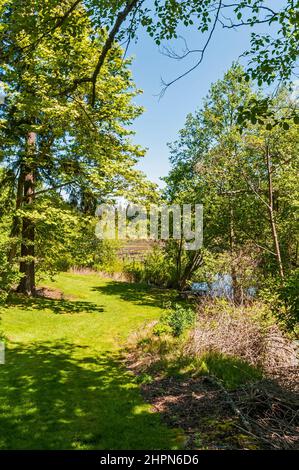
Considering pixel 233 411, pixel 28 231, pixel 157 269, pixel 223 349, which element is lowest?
pixel 233 411

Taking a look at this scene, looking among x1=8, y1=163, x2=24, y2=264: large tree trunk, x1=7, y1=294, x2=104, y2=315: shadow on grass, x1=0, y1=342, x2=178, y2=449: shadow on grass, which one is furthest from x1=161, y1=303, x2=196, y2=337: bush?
x1=8, y1=163, x2=24, y2=264: large tree trunk

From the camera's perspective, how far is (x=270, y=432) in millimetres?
5609

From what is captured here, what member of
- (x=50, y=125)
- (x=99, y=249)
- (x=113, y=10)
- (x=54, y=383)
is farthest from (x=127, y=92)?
(x=54, y=383)

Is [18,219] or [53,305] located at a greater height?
[18,219]

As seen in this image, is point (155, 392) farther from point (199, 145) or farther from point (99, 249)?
point (199, 145)

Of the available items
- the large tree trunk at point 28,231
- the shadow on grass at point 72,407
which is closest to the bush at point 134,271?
the large tree trunk at point 28,231

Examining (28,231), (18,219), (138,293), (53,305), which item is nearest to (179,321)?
(53,305)

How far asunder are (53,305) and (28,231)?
12.5ft

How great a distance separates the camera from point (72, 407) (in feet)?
23.3

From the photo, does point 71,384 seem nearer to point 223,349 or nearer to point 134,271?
point 223,349

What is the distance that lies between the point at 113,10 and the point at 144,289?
20.1 m

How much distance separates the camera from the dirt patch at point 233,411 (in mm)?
5469

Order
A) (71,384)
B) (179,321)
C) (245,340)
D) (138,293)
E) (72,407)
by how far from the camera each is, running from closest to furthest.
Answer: (72,407) < (71,384) < (245,340) < (179,321) < (138,293)

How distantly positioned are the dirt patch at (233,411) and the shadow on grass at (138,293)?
40.1ft
